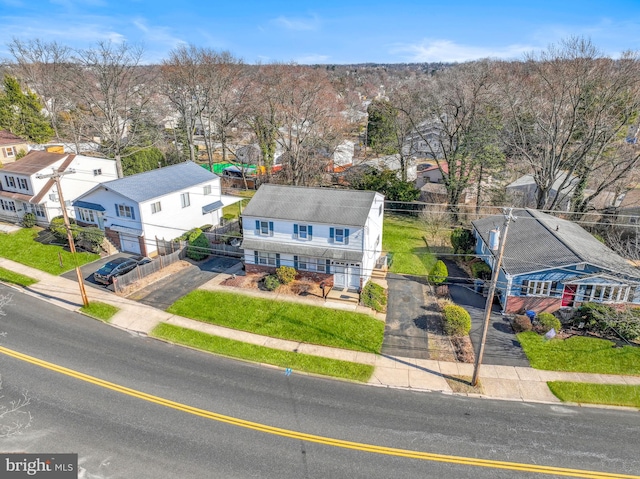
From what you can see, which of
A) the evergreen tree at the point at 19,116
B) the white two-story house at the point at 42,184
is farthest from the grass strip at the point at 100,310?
the evergreen tree at the point at 19,116

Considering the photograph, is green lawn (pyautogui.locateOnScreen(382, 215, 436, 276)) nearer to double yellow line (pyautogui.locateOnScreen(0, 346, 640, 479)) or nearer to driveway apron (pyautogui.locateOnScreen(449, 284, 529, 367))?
driveway apron (pyautogui.locateOnScreen(449, 284, 529, 367))

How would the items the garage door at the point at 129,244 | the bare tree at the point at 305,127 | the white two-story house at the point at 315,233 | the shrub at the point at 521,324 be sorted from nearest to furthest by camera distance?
the shrub at the point at 521,324 → the white two-story house at the point at 315,233 → the garage door at the point at 129,244 → the bare tree at the point at 305,127

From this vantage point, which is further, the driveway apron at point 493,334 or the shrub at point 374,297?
the shrub at point 374,297

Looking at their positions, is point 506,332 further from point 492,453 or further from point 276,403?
point 276,403

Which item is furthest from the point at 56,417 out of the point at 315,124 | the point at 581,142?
the point at 581,142

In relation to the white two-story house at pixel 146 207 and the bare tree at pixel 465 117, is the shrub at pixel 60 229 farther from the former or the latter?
the bare tree at pixel 465 117

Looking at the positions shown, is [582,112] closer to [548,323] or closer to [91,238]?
Answer: [548,323]
